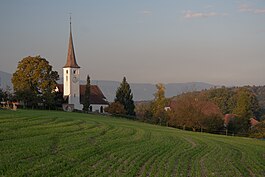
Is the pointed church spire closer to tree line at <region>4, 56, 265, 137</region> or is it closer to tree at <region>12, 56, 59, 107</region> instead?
tree line at <region>4, 56, 265, 137</region>

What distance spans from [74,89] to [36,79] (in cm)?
2011

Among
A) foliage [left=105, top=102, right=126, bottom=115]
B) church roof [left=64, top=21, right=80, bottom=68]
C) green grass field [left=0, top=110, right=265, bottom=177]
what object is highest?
church roof [left=64, top=21, right=80, bottom=68]

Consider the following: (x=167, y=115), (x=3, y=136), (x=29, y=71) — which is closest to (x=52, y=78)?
(x=29, y=71)

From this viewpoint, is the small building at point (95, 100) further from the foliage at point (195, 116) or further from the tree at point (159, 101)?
the foliage at point (195, 116)

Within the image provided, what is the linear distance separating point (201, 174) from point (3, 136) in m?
10.5

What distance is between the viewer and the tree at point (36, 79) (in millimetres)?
77375

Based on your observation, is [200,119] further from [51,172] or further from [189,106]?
[51,172]

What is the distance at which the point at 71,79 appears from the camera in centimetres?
9900

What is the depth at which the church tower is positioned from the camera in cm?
9581

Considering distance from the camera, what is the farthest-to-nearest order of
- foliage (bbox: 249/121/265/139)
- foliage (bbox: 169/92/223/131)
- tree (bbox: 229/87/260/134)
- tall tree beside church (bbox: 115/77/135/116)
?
tall tree beside church (bbox: 115/77/135/116)
tree (bbox: 229/87/260/134)
foliage (bbox: 169/92/223/131)
foliage (bbox: 249/121/265/139)

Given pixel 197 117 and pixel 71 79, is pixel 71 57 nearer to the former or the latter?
pixel 71 79

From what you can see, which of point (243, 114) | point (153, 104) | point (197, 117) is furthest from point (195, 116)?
point (153, 104)

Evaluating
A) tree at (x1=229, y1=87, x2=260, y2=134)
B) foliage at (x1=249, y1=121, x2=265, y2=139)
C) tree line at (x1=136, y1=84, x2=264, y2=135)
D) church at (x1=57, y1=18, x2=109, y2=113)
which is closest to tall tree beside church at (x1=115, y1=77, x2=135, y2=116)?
tree line at (x1=136, y1=84, x2=264, y2=135)

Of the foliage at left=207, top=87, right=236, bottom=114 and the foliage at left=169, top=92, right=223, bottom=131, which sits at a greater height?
the foliage at left=207, top=87, right=236, bottom=114
